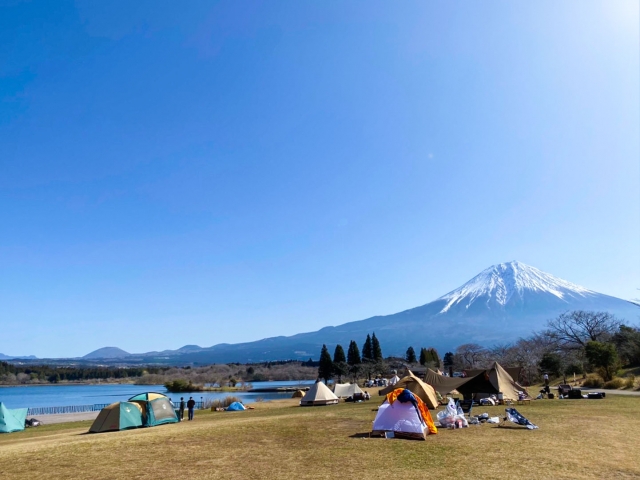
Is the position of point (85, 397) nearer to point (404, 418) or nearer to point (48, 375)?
point (404, 418)

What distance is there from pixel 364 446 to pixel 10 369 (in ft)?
598

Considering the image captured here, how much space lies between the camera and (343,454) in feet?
35.1

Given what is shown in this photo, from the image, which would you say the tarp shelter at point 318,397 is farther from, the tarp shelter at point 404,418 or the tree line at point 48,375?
the tree line at point 48,375

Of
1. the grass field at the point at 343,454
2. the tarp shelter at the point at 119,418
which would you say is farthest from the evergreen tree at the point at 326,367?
the grass field at the point at 343,454

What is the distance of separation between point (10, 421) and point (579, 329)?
68899mm

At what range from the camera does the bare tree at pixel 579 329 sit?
60625 millimetres

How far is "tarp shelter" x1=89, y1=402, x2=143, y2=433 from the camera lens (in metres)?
18.7

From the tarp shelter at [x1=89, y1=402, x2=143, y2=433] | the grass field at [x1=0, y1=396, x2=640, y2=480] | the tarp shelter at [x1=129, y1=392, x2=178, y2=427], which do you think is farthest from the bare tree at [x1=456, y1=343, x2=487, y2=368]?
the tarp shelter at [x1=89, y1=402, x2=143, y2=433]

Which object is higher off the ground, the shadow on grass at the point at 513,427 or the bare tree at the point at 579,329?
the bare tree at the point at 579,329

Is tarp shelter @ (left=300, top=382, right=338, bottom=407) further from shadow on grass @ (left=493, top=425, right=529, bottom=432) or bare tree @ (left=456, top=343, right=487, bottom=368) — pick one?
bare tree @ (left=456, top=343, right=487, bottom=368)

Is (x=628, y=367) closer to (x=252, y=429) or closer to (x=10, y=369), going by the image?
(x=252, y=429)

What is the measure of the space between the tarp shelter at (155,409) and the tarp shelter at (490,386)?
13.9 metres

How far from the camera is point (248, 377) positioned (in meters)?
136

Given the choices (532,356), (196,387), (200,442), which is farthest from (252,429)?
(196,387)
